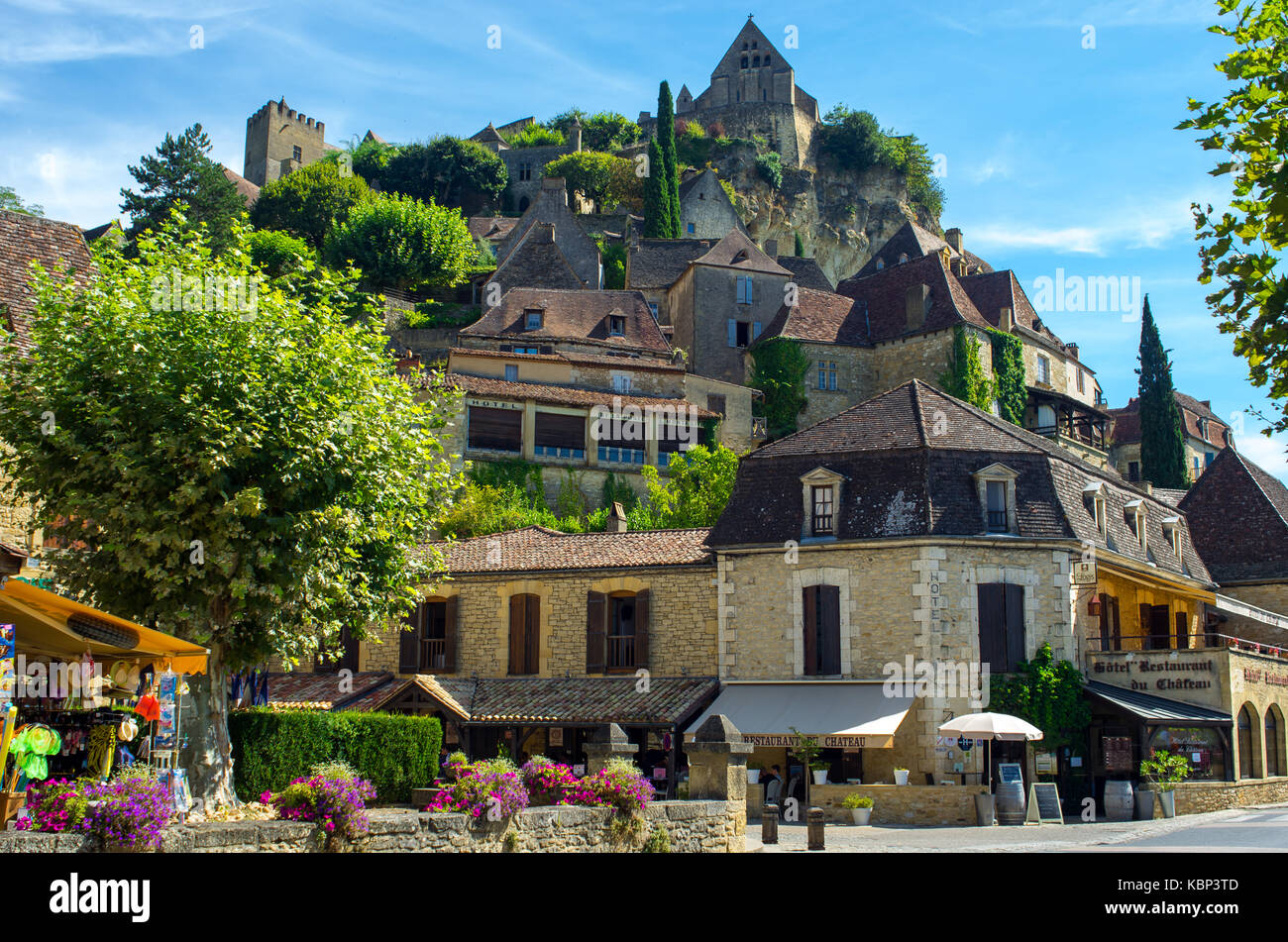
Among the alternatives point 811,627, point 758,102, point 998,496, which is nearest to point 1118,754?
point 998,496


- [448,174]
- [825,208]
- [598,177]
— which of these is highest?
[448,174]

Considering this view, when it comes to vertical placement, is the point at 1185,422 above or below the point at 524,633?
above

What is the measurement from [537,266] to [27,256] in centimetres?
4422

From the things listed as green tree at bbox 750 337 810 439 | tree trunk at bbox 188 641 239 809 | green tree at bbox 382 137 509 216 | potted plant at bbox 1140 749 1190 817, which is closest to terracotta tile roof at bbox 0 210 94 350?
tree trunk at bbox 188 641 239 809

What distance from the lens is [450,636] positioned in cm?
3048

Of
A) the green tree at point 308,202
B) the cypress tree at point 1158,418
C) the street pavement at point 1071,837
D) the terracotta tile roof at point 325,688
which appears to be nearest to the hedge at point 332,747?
the street pavement at point 1071,837

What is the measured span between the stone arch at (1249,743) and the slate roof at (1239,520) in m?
13.2

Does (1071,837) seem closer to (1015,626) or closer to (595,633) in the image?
(1015,626)

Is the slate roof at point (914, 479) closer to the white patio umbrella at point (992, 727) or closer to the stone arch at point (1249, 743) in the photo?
the white patio umbrella at point (992, 727)

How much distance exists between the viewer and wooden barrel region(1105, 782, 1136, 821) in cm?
2300

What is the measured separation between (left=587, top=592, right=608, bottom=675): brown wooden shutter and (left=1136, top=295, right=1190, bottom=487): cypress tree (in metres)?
37.2

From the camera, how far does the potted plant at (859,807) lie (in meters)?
21.9
